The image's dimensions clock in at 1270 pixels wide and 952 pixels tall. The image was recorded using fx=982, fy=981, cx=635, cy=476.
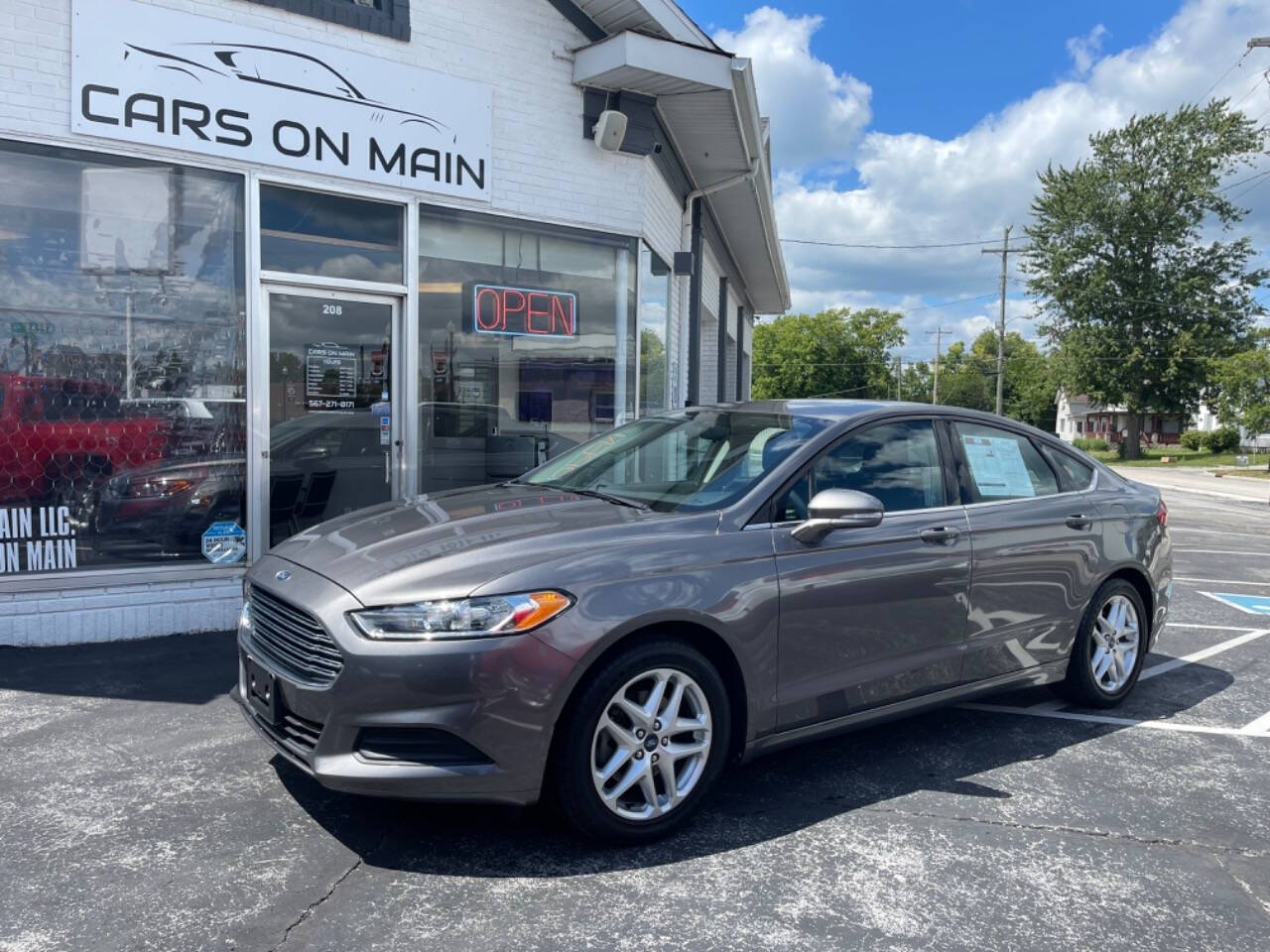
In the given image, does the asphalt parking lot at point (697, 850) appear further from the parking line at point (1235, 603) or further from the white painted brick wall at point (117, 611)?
the parking line at point (1235, 603)

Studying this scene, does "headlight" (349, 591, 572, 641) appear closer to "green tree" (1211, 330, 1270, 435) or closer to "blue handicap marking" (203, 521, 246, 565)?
"blue handicap marking" (203, 521, 246, 565)

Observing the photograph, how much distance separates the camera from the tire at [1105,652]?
4926 mm

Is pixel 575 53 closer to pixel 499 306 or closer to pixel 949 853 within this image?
pixel 499 306

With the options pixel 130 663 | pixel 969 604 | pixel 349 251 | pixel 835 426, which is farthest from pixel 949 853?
pixel 349 251

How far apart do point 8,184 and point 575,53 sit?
4.21 meters

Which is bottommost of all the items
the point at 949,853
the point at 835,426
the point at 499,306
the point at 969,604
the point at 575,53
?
the point at 949,853

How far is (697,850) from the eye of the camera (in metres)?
3.38

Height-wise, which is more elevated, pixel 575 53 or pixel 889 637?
pixel 575 53

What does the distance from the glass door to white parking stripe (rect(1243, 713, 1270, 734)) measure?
5.60 meters

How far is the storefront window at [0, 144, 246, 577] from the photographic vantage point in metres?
5.93

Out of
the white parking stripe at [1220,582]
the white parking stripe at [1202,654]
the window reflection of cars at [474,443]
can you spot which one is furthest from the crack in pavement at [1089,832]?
the white parking stripe at [1220,582]

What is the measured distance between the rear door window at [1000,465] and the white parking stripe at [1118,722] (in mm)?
1156

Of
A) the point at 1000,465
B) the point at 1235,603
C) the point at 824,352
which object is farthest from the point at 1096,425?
the point at 1000,465

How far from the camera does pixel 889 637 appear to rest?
3.97 meters
